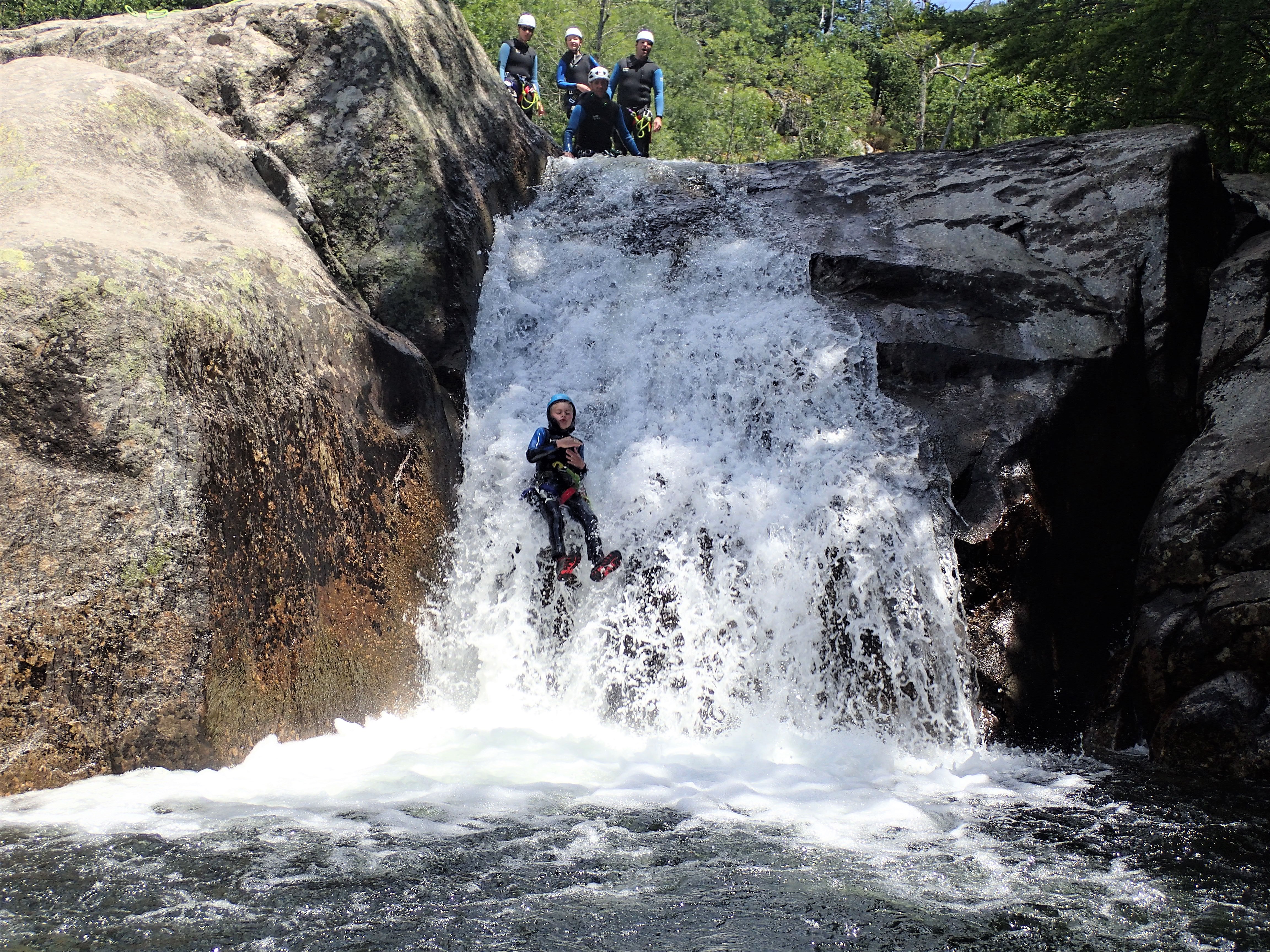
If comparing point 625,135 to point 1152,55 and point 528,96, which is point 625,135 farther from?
point 1152,55

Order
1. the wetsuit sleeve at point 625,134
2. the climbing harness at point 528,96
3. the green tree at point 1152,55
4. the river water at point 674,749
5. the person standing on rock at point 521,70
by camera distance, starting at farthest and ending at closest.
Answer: the climbing harness at point 528,96 → the person standing on rock at point 521,70 → the wetsuit sleeve at point 625,134 → the green tree at point 1152,55 → the river water at point 674,749

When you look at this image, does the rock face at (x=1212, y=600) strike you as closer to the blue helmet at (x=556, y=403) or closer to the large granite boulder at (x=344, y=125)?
the blue helmet at (x=556, y=403)

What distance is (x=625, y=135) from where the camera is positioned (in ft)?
39.5

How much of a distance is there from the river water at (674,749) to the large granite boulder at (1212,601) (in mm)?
473

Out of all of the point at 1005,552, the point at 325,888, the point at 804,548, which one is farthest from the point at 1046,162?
the point at 325,888

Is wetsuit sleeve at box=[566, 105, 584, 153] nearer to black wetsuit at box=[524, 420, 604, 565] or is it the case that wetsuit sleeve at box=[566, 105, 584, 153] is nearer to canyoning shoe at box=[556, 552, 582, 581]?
black wetsuit at box=[524, 420, 604, 565]

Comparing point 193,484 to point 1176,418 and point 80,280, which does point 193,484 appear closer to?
point 80,280

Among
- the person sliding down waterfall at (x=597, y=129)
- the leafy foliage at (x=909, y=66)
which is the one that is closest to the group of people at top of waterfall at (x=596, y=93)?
the person sliding down waterfall at (x=597, y=129)

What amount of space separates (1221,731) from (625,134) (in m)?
9.55

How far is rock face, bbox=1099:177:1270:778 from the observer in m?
5.61

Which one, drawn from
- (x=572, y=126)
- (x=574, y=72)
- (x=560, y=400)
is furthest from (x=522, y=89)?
(x=560, y=400)

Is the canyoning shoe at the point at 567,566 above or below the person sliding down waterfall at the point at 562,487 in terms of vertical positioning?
below

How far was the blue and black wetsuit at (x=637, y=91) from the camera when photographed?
12.1m

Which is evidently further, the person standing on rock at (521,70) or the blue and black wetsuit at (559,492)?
the person standing on rock at (521,70)
